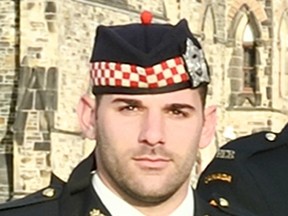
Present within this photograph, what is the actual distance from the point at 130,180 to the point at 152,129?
0.13 m

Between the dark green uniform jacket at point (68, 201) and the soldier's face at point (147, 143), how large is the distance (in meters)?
0.09

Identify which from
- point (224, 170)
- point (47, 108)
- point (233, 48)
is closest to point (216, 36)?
point (233, 48)

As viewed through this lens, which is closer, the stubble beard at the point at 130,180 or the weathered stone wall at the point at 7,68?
the stubble beard at the point at 130,180

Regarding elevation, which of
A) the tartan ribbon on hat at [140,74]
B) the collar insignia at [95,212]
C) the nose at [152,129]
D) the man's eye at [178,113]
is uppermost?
the tartan ribbon on hat at [140,74]

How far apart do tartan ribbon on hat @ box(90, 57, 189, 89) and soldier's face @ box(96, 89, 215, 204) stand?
0.11 ft

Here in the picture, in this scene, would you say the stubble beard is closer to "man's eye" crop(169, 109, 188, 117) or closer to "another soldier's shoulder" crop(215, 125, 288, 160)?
"man's eye" crop(169, 109, 188, 117)

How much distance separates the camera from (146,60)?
3.04m

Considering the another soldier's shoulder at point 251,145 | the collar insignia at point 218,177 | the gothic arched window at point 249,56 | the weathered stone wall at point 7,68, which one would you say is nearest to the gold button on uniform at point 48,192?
the collar insignia at point 218,177

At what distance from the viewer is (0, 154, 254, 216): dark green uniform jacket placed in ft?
10.0

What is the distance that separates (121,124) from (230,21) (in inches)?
847

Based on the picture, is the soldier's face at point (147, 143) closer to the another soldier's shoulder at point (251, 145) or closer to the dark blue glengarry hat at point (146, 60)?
the dark blue glengarry hat at point (146, 60)

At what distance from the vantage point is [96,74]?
3.10 m

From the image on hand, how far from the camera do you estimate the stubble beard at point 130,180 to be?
288 cm

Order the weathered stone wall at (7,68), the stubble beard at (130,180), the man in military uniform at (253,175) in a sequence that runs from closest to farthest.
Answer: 1. the stubble beard at (130,180)
2. the man in military uniform at (253,175)
3. the weathered stone wall at (7,68)
